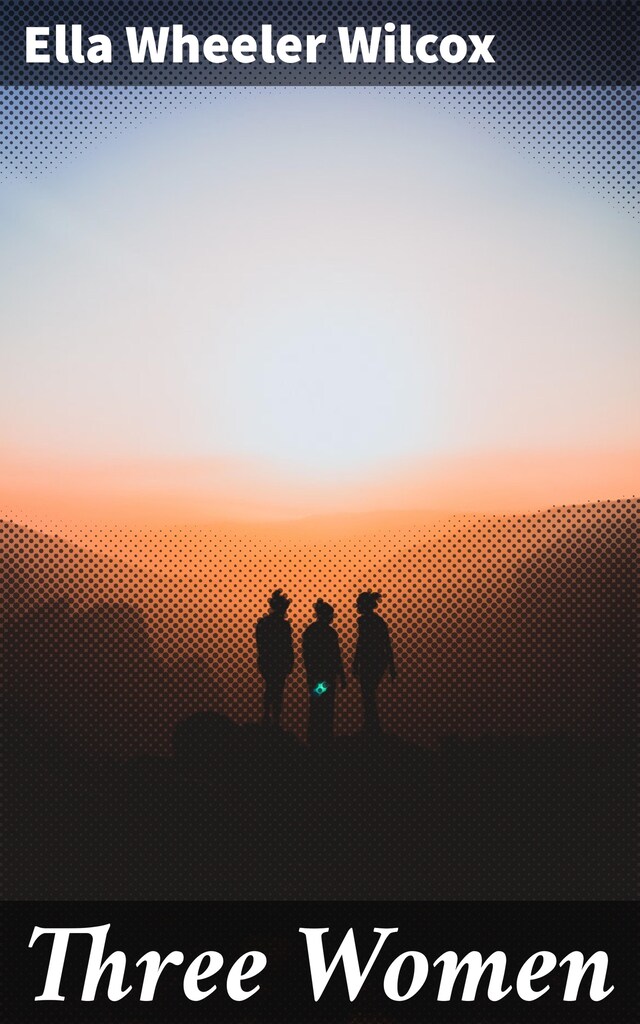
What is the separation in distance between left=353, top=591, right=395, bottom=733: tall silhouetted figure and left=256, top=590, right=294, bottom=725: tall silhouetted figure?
0.43 meters

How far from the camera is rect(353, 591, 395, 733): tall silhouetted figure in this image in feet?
21.3

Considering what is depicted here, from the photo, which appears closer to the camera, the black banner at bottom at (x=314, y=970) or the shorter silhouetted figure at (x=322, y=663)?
the black banner at bottom at (x=314, y=970)

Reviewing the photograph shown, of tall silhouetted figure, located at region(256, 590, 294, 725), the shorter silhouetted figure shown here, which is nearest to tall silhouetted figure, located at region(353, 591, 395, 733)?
the shorter silhouetted figure

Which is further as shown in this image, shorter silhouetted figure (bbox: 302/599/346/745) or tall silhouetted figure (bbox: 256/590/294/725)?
shorter silhouetted figure (bbox: 302/599/346/745)

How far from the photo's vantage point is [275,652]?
6598 mm

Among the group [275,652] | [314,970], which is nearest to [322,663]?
[275,652]

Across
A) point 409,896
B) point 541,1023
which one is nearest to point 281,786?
point 409,896

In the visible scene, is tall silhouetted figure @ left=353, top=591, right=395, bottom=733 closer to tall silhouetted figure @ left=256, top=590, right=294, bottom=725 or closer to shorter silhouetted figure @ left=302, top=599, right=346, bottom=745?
shorter silhouetted figure @ left=302, top=599, right=346, bottom=745

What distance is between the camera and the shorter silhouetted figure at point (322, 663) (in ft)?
21.7

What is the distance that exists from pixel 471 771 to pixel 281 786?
1.17 metres

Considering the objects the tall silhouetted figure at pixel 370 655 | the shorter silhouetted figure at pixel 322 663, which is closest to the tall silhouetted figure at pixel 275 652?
the shorter silhouetted figure at pixel 322 663

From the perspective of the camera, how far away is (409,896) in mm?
5574

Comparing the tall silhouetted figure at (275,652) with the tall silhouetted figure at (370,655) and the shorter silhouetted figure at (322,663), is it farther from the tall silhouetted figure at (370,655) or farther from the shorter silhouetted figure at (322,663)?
the tall silhouetted figure at (370,655)

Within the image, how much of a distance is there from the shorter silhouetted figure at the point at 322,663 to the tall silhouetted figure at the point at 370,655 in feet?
0.46
